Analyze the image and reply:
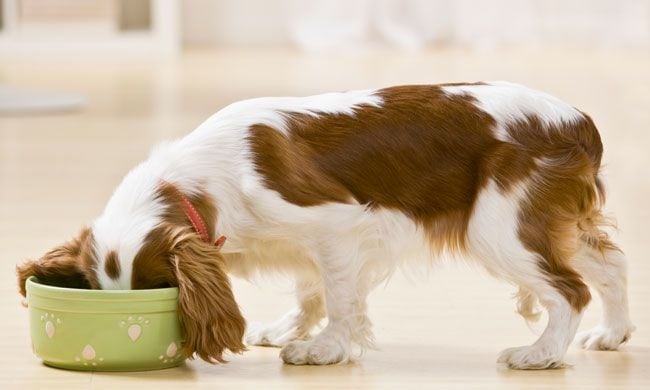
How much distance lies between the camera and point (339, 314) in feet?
8.09

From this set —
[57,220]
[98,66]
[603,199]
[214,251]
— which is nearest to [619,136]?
[57,220]

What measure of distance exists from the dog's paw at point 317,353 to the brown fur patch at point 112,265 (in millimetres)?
373

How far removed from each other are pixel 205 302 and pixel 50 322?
0.90 ft

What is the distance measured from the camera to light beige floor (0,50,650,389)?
2377 mm

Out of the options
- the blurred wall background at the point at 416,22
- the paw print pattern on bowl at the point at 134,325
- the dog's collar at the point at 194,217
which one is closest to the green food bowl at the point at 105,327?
the paw print pattern on bowl at the point at 134,325

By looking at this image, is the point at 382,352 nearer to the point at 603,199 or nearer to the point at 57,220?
the point at 603,199

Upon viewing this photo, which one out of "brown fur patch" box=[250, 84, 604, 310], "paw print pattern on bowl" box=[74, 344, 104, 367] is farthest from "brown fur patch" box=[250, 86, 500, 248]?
"paw print pattern on bowl" box=[74, 344, 104, 367]

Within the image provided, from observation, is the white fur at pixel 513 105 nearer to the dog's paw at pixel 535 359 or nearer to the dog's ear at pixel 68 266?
the dog's paw at pixel 535 359

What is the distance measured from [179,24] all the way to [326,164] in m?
7.76

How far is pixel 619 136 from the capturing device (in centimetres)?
566

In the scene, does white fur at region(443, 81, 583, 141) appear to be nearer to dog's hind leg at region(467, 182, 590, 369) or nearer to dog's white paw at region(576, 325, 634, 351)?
dog's hind leg at region(467, 182, 590, 369)

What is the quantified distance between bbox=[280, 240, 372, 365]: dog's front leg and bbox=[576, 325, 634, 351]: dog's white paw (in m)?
0.45

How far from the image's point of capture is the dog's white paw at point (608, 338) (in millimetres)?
2578

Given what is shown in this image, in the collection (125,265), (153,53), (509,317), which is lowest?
(153,53)
